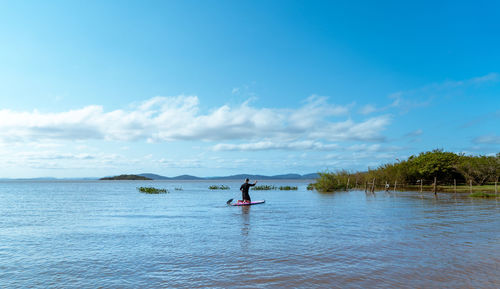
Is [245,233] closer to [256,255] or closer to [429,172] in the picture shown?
[256,255]

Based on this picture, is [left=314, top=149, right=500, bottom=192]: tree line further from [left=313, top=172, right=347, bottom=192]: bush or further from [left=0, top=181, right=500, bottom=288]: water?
[left=0, top=181, right=500, bottom=288]: water

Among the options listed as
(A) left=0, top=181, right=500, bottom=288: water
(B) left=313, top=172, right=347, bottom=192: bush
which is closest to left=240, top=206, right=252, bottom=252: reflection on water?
(A) left=0, top=181, right=500, bottom=288: water

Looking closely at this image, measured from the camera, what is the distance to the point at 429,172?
55.8 meters

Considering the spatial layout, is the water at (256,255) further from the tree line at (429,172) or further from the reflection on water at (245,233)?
the tree line at (429,172)

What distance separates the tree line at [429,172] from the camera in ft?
174

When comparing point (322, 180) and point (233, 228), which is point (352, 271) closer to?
point (233, 228)

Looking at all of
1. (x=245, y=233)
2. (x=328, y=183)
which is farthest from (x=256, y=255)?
(x=328, y=183)

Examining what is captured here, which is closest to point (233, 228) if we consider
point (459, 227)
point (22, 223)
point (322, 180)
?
point (459, 227)

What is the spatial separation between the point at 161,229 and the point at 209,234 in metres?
3.02

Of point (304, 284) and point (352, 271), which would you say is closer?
point (304, 284)

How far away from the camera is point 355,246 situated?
12.1 m

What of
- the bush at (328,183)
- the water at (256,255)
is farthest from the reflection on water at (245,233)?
the bush at (328,183)

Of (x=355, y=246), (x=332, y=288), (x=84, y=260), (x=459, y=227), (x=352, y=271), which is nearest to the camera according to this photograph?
(x=332, y=288)

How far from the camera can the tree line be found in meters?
53.1
